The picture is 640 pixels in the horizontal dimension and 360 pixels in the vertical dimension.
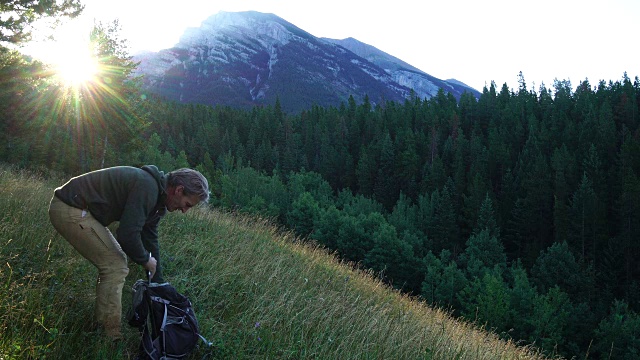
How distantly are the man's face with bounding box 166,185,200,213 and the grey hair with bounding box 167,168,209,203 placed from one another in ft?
0.10

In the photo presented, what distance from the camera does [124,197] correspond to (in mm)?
3277

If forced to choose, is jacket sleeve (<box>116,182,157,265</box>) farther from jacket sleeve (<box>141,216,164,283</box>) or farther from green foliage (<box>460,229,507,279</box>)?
green foliage (<box>460,229,507,279</box>)

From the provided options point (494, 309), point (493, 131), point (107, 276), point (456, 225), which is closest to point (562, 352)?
point (494, 309)

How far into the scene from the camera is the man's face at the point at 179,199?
330cm

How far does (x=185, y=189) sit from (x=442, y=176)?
258ft

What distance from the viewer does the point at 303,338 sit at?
4371 millimetres

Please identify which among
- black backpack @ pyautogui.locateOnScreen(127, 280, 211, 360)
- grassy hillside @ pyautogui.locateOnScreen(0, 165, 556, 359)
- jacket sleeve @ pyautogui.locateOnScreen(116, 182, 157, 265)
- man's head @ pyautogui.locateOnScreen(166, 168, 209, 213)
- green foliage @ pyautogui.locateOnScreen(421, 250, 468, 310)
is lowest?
green foliage @ pyautogui.locateOnScreen(421, 250, 468, 310)

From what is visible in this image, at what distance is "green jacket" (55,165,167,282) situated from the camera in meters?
3.10

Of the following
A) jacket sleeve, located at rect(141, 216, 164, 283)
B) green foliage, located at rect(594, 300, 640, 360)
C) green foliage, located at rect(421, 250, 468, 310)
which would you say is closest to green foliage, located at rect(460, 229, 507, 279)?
green foliage, located at rect(421, 250, 468, 310)

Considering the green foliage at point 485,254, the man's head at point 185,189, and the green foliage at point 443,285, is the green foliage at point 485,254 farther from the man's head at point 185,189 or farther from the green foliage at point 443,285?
the man's head at point 185,189

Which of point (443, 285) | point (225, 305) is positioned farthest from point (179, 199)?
point (443, 285)

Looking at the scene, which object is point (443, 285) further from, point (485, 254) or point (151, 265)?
point (151, 265)

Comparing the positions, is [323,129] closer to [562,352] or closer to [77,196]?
[562,352]

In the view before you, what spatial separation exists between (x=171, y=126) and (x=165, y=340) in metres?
108
